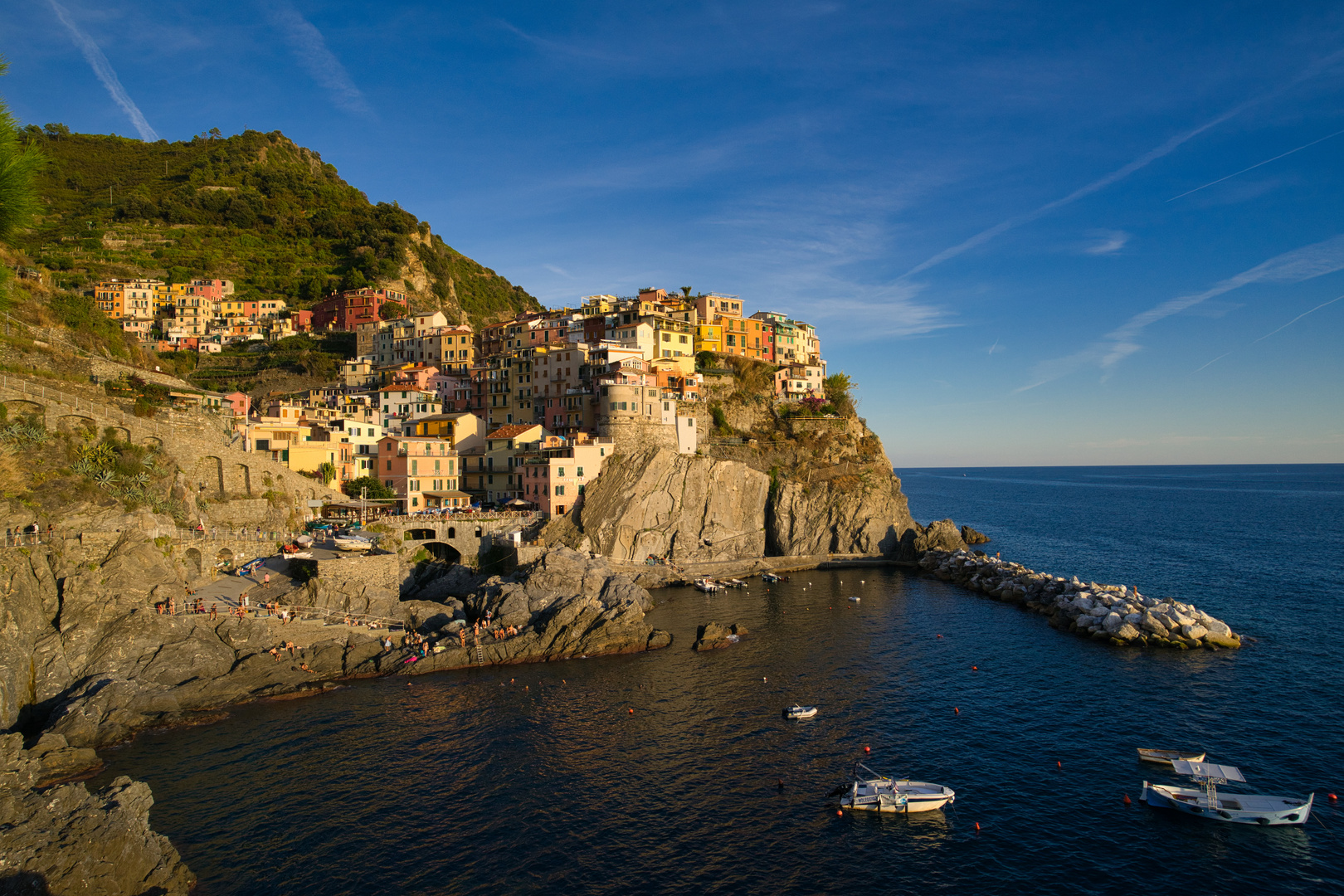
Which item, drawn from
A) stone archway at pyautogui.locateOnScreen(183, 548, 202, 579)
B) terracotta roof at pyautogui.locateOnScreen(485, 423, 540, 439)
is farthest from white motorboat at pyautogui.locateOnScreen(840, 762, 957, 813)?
terracotta roof at pyautogui.locateOnScreen(485, 423, 540, 439)

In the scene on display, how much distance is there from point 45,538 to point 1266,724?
60.3 m

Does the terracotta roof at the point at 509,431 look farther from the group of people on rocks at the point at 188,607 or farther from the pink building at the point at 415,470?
the group of people on rocks at the point at 188,607

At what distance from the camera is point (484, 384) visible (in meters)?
85.8

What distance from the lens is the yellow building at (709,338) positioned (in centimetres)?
9275

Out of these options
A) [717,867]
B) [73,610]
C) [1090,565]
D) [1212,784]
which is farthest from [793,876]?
[1090,565]

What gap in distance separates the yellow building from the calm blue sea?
50035 mm

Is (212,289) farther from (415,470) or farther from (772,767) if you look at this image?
(772,767)

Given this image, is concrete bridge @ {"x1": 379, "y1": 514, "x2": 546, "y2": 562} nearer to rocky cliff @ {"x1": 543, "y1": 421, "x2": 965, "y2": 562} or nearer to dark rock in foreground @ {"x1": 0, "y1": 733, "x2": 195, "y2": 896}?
rocky cliff @ {"x1": 543, "y1": 421, "x2": 965, "y2": 562}

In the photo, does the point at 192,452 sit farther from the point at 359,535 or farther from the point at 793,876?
the point at 793,876

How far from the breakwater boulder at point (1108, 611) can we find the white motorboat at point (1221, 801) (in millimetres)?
19891

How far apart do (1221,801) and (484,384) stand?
77479mm

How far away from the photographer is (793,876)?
22.4 meters

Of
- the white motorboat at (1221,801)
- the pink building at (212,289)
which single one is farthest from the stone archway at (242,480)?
the pink building at (212,289)

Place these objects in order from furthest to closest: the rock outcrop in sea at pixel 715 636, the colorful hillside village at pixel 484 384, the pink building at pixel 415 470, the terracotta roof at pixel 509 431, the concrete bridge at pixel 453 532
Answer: the terracotta roof at pixel 509 431 < the colorful hillside village at pixel 484 384 < the pink building at pixel 415 470 < the concrete bridge at pixel 453 532 < the rock outcrop in sea at pixel 715 636
